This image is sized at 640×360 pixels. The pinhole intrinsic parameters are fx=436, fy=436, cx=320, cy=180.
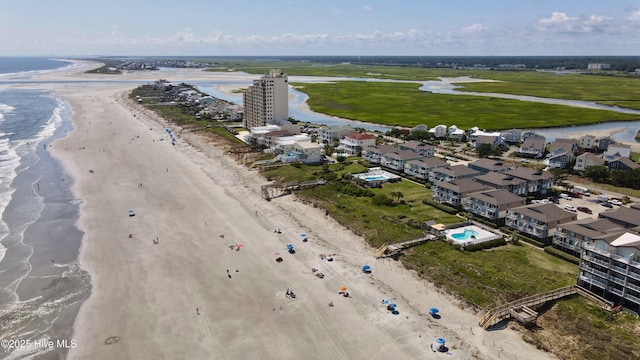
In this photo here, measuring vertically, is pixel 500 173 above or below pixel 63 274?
above

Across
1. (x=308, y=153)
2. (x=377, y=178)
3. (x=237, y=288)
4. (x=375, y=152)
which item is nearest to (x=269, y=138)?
(x=308, y=153)

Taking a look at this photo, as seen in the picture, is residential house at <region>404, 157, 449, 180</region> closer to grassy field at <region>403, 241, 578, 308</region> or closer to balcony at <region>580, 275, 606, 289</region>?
grassy field at <region>403, 241, 578, 308</region>

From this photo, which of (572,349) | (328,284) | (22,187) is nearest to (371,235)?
(328,284)

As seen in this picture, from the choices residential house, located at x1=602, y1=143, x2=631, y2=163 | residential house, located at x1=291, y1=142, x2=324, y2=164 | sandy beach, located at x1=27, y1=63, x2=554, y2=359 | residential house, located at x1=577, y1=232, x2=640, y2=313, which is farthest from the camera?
residential house, located at x1=291, y1=142, x2=324, y2=164

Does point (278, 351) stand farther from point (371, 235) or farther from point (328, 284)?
point (371, 235)

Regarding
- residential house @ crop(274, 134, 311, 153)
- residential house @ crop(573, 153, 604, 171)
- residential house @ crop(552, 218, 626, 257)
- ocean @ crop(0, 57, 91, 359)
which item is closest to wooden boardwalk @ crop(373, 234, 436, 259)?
residential house @ crop(552, 218, 626, 257)

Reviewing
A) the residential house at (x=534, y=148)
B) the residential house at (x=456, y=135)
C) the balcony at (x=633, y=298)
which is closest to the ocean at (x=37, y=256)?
the balcony at (x=633, y=298)
